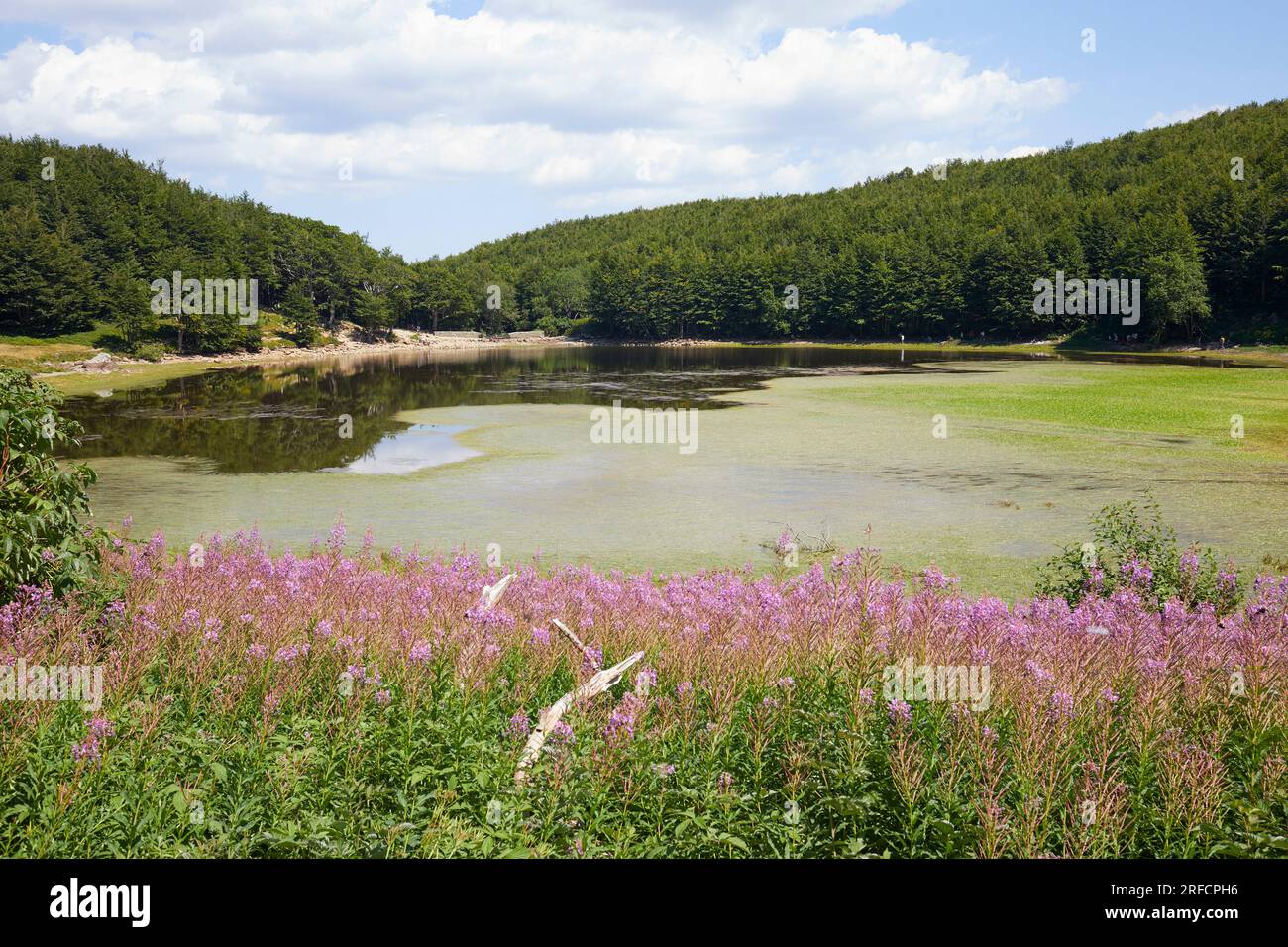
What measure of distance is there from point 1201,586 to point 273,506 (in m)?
19.6

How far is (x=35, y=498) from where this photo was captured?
800 cm

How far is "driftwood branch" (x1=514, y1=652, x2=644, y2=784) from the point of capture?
6140 millimetres

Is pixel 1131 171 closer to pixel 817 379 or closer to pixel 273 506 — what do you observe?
pixel 817 379

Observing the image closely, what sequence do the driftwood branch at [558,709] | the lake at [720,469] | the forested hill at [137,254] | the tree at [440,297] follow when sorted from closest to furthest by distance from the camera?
the driftwood branch at [558,709], the lake at [720,469], the forested hill at [137,254], the tree at [440,297]

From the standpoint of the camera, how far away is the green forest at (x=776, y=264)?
98.1m

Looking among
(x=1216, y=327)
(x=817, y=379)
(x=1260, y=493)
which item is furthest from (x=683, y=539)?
(x=1216, y=327)

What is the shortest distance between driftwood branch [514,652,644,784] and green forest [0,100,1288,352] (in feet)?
313

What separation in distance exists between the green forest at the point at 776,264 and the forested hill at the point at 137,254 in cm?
32

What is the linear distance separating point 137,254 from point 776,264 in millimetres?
100405

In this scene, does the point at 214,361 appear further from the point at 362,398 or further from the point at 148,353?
the point at 362,398

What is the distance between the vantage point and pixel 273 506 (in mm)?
22766

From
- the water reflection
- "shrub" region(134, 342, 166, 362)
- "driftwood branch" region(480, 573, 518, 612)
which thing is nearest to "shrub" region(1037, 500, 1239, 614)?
"driftwood branch" region(480, 573, 518, 612)

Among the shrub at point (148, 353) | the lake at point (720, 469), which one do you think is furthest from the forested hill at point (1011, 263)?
the shrub at point (148, 353)

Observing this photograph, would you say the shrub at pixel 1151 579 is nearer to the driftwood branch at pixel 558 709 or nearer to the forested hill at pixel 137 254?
the driftwood branch at pixel 558 709
